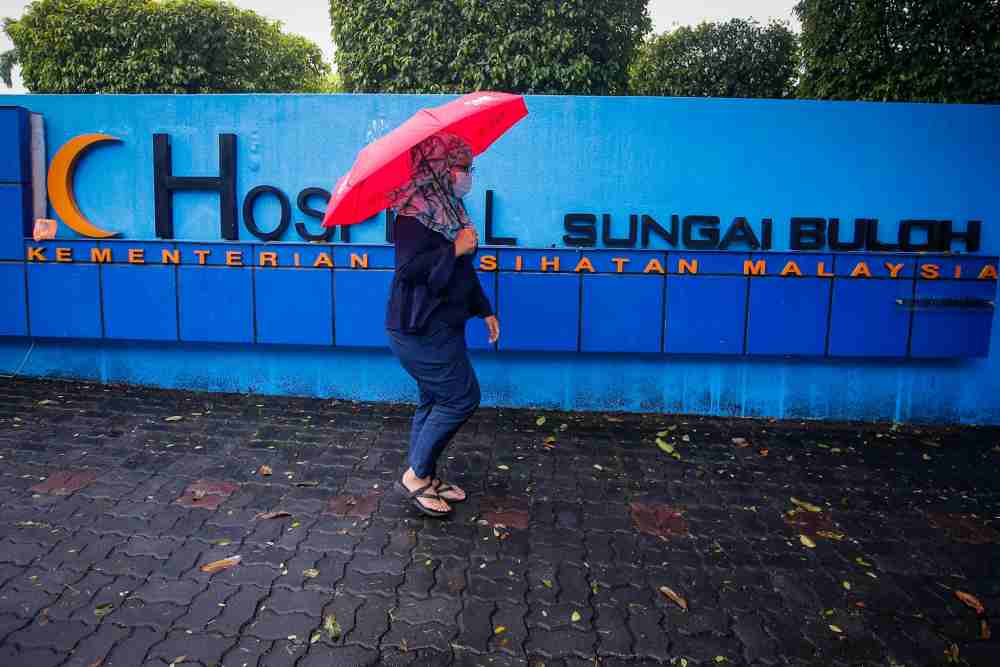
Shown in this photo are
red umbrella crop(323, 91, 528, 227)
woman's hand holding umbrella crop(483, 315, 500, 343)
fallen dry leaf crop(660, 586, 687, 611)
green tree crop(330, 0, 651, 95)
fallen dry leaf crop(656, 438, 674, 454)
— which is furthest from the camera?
green tree crop(330, 0, 651, 95)

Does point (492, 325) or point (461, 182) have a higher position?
point (461, 182)

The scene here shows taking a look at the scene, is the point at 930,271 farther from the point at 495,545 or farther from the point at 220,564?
the point at 220,564

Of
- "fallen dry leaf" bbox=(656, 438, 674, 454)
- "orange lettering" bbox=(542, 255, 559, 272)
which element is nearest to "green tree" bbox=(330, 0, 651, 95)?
"orange lettering" bbox=(542, 255, 559, 272)

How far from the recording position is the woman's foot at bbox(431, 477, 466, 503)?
3.52 m

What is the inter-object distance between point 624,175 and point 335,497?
323 cm

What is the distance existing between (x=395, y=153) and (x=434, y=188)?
1.43 feet

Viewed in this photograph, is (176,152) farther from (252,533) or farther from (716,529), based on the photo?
(716,529)

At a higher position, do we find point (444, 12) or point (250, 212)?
point (444, 12)

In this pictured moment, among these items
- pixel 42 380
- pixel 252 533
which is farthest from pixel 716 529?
pixel 42 380

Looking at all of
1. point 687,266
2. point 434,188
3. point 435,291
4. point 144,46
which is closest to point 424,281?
point 435,291

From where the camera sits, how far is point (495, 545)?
313 cm

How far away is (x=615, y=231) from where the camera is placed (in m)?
5.18

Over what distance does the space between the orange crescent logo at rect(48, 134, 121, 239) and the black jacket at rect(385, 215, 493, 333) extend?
354 cm

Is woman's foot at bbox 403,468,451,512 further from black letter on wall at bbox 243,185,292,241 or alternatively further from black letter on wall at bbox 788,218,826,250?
black letter on wall at bbox 788,218,826,250
